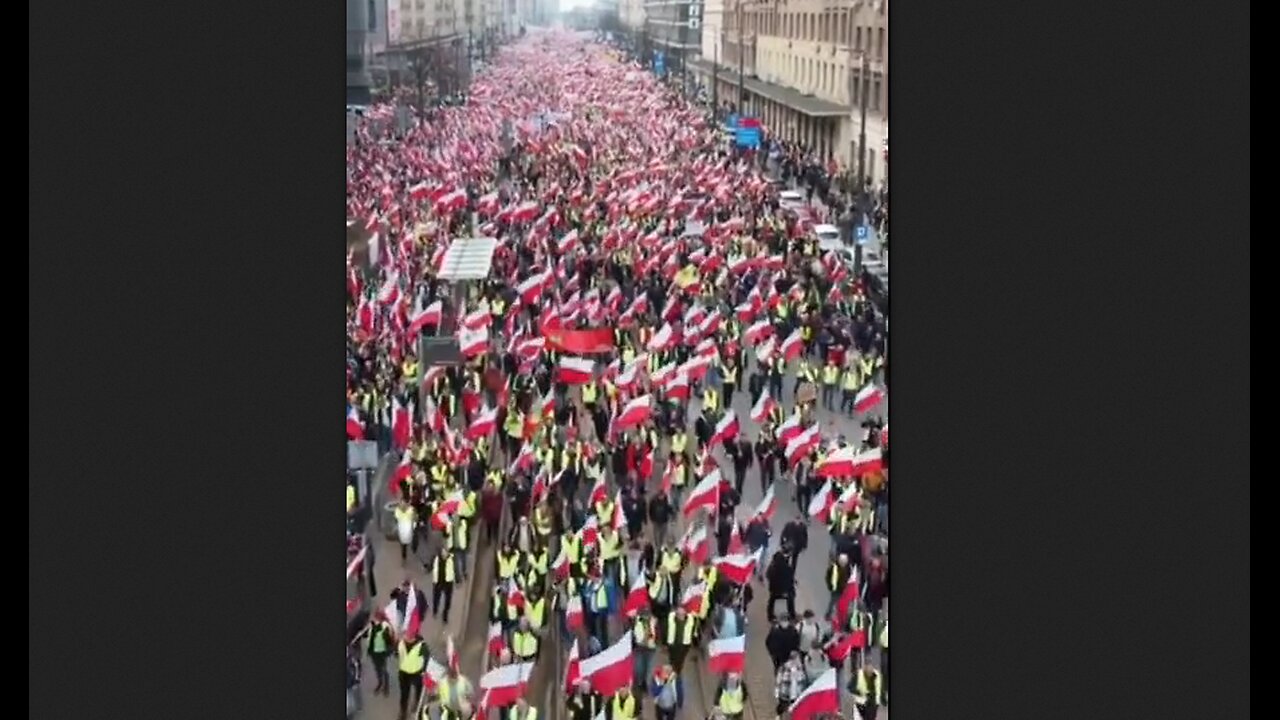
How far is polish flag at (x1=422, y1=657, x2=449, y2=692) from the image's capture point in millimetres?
13727

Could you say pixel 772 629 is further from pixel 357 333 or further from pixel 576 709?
pixel 357 333

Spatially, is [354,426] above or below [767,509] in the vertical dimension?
above

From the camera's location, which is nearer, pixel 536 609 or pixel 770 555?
pixel 536 609

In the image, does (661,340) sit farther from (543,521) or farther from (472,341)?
(543,521)

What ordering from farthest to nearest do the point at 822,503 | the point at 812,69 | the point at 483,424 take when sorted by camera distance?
the point at 483,424 → the point at 812,69 → the point at 822,503

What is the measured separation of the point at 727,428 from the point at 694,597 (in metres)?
1.52

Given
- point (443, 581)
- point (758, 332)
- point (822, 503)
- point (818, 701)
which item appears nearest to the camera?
A: point (818, 701)

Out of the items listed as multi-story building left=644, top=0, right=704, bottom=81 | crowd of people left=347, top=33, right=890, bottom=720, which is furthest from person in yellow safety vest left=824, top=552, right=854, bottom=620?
multi-story building left=644, top=0, right=704, bottom=81

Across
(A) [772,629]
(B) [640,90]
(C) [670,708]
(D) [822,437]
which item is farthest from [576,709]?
(B) [640,90]

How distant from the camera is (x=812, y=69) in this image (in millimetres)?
14391

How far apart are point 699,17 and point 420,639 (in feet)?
19.4

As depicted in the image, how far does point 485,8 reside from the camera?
1460 cm

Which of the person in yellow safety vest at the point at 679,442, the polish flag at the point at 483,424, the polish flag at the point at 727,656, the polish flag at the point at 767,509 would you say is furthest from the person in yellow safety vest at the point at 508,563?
the polish flag at the point at 767,509

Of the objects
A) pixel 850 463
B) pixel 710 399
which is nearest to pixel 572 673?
pixel 710 399
